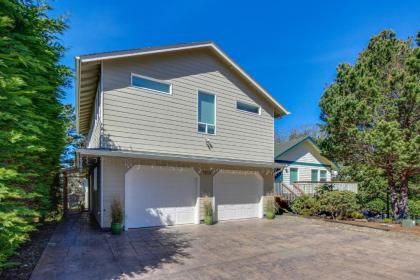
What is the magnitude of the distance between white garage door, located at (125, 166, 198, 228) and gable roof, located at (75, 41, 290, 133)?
3862 mm

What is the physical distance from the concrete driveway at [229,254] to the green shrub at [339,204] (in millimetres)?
2599

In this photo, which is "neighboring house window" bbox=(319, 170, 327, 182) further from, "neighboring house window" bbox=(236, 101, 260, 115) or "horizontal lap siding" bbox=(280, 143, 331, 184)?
"neighboring house window" bbox=(236, 101, 260, 115)

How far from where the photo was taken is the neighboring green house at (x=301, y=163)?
1930cm

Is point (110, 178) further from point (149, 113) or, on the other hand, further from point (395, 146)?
point (395, 146)

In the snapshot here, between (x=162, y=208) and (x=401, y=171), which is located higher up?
(x=401, y=171)

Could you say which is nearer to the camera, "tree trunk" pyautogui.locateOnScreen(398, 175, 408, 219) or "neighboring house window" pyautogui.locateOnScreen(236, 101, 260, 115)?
"tree trunk" pyautogui.locateOnScreen(398, 175, 408, 219)

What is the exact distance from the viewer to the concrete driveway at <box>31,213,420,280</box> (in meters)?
5.86

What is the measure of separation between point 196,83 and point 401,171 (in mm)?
9170

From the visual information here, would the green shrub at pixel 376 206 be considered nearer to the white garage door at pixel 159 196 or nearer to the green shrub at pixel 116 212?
the white garage door at pixel 159 196

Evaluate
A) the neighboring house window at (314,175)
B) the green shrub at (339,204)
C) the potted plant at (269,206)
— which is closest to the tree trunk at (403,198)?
the green shrub at (339,204)

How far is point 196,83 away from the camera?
1241cm

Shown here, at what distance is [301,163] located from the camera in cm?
2045

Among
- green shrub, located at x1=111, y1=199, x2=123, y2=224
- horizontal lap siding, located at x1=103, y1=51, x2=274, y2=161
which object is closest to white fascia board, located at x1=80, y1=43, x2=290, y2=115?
horizontal lap siding, located at x1=103, y1=51, x2=274, y2=161

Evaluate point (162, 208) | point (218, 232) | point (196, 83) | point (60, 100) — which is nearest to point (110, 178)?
point (162, 208)
